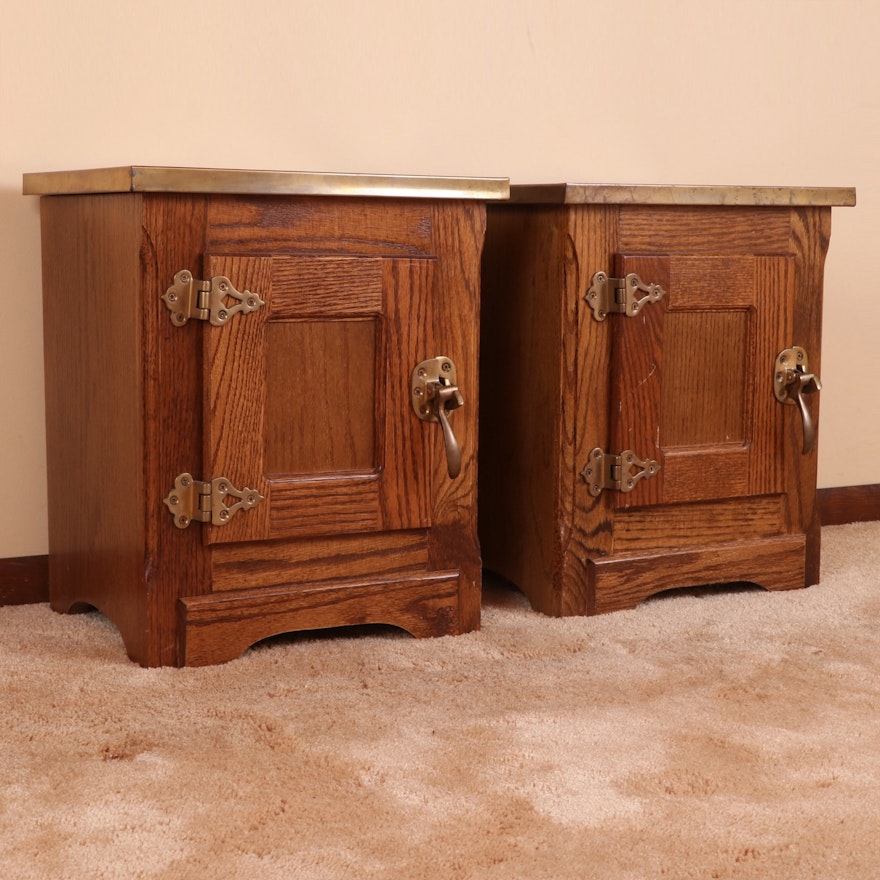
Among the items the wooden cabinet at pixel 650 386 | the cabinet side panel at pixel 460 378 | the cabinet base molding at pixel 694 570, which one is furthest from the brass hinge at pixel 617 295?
the cabinet base molding at pixel 694 570

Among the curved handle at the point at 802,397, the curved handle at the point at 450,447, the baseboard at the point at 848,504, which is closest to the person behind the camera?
the curved handle at the point at 450,447

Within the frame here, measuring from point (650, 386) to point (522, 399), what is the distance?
176mm

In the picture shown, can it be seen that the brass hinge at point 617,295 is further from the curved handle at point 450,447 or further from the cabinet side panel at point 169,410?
the cabinet side panel at point 169,410

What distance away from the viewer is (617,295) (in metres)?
1.62

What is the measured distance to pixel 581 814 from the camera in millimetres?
1069

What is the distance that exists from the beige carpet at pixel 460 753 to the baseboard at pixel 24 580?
4.3 inches

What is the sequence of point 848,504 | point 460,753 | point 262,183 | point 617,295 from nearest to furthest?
point 460,753 → point 262,183 → point 617,295 → point 848,504

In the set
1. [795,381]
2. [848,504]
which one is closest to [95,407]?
[795,381]

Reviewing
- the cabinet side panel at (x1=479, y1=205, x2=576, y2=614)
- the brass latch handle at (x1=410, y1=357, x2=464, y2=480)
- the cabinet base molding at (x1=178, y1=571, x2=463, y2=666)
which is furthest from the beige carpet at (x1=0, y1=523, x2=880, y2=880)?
the brass latch handle at (x1=410, y1=357, x2=464, y2=480)

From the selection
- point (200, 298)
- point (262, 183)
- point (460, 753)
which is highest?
point (262, 183)

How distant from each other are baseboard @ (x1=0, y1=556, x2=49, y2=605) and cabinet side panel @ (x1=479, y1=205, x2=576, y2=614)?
24.3 inches

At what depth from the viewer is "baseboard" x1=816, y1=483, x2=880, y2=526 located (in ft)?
7.41

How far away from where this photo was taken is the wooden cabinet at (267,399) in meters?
1.40

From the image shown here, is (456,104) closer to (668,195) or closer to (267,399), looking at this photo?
(668,195)
